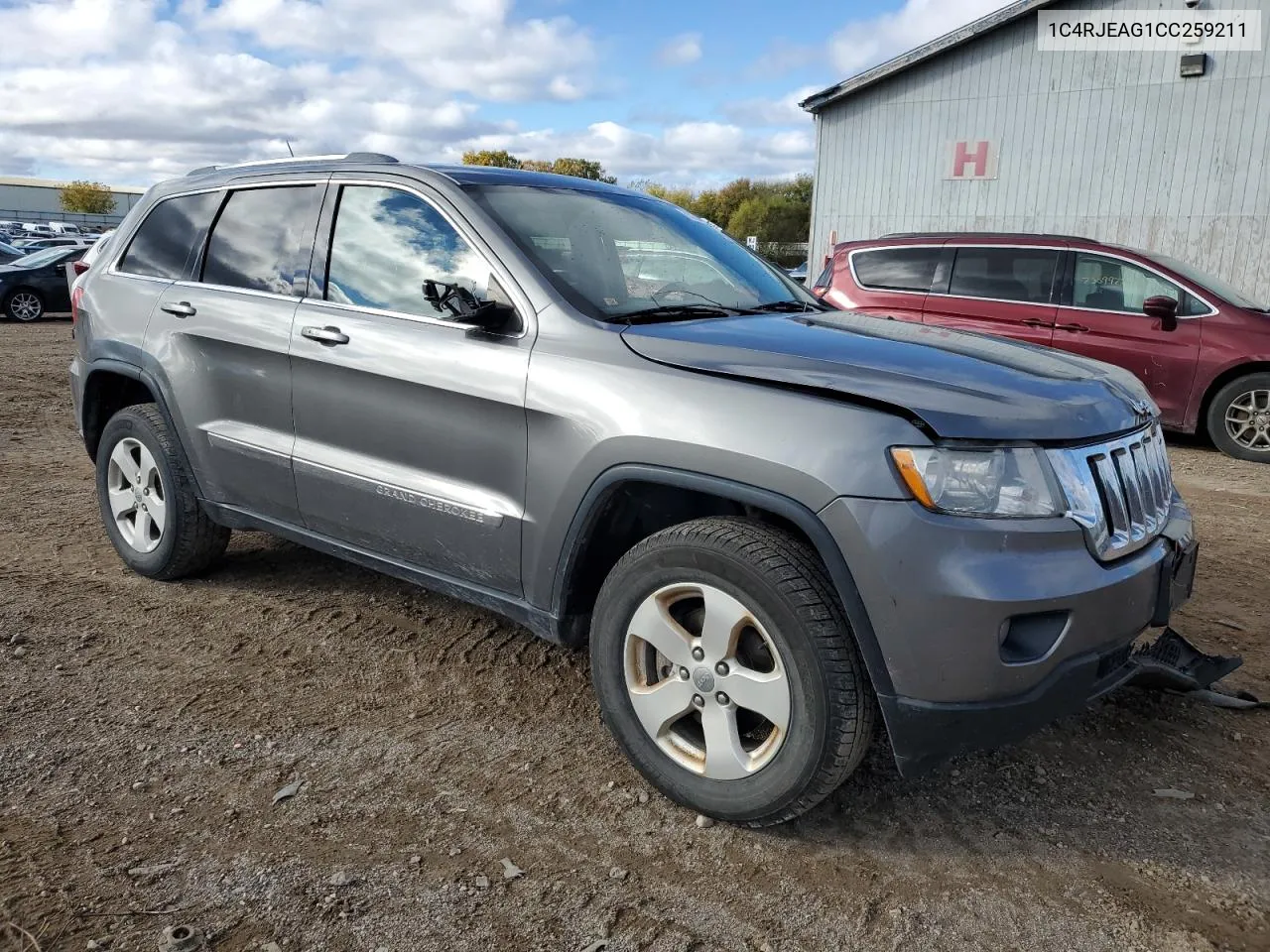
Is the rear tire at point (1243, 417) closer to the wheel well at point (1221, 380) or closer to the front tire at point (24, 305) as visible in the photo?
the wheel well at point (1221, 380)

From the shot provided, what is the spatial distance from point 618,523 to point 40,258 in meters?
18.8

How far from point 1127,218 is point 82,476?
15.2 metres

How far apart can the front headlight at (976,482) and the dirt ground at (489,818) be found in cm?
97

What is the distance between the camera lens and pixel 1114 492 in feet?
8.30

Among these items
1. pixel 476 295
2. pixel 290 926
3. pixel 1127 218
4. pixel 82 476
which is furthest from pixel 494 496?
pixel 1127 218

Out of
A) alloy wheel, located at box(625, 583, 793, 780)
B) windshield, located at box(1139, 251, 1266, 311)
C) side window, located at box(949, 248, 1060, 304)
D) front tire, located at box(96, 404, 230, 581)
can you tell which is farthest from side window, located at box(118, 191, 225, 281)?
windshield, located at box(1139, 251, 1266, 311)

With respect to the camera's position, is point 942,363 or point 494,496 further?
point 494,496

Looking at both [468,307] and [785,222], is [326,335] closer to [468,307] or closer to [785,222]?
[468,307]

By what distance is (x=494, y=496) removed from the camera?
3039 millimetres

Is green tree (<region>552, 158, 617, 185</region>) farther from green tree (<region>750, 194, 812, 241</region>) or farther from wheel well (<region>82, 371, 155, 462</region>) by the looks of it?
wheel well (<region>82, 371, 155, 462</region>)

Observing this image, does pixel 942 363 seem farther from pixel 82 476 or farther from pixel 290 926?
pixel 82 476

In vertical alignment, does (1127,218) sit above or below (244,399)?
above

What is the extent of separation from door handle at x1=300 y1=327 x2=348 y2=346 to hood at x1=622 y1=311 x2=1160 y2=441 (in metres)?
1.13

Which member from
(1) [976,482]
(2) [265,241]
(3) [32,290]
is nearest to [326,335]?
(2) [265,241]
